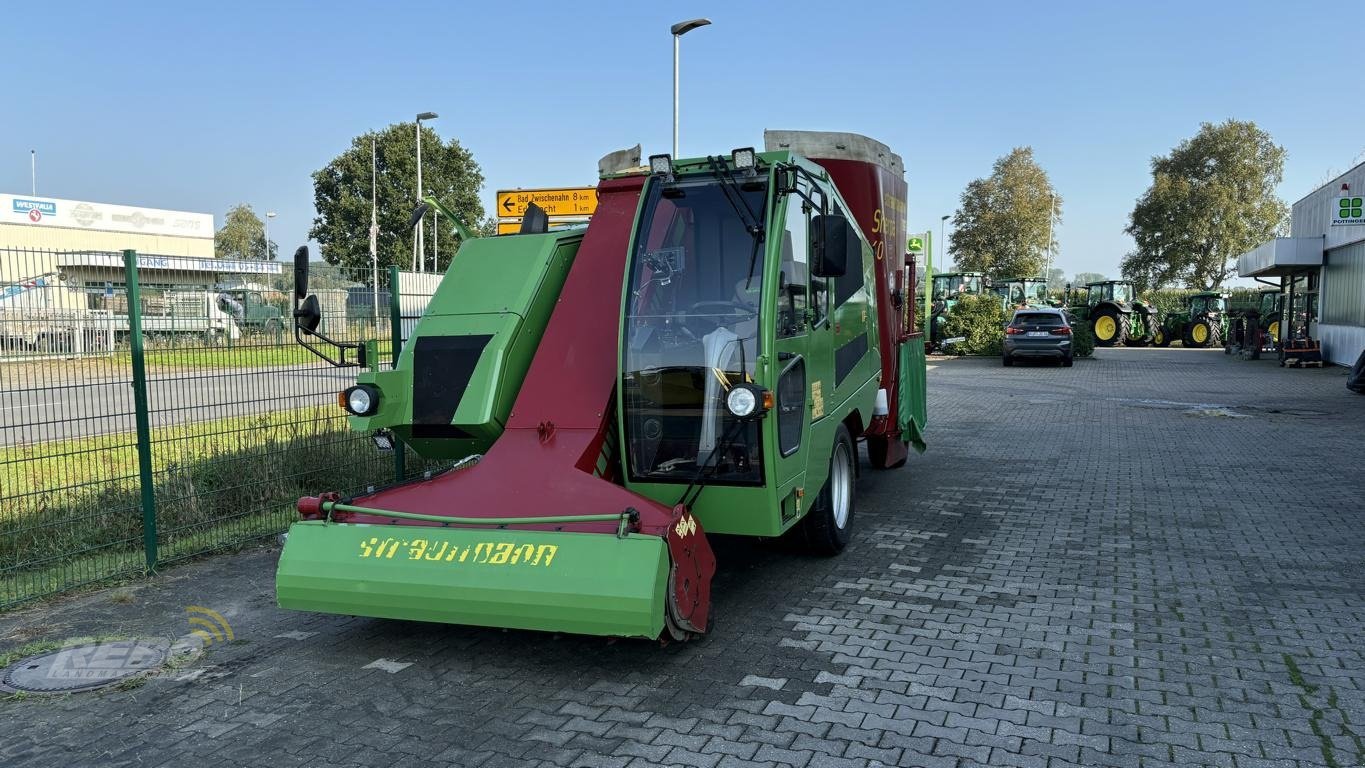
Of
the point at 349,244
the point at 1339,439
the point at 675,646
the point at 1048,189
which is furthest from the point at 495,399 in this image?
the point at 1048,189

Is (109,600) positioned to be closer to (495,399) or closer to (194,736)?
(194,736)

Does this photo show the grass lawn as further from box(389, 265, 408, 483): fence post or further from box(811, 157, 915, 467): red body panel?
box(811, 157, 915, 467): red body panel

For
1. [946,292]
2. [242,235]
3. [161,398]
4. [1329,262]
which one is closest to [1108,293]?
[946,292]

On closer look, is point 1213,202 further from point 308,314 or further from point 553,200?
point 308,314

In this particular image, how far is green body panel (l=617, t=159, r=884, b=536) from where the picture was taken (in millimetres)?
4883

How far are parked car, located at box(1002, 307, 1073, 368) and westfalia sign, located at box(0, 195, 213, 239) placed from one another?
3866cm

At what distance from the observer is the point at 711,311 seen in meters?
5.12

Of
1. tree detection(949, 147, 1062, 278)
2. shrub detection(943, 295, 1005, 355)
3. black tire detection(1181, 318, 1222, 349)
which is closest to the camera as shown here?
shrub detection(943, 295, 1005, 355)

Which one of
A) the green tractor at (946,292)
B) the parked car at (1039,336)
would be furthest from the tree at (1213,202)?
the parked car at (1039,336)

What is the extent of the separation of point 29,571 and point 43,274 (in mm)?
1905

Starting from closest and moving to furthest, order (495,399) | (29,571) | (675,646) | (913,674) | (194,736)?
(194,736), (913,674), (675,646), (495,399), (29,571)

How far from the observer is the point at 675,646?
4672 millimetres

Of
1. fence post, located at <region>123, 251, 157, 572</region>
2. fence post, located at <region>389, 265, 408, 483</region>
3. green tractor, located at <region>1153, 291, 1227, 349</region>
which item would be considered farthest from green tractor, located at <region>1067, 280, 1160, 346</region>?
fence post, located at <region>123, 251, 157, 572</region>

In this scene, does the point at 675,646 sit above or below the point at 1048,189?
below
